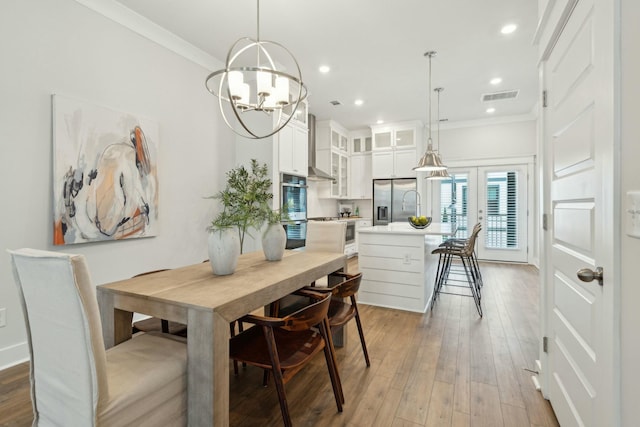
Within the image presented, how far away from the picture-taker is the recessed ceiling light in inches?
124

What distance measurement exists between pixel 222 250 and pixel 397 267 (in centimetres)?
218

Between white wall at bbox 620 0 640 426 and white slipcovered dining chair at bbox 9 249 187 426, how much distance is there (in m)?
1.53

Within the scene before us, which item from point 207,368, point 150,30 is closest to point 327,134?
point 150,30

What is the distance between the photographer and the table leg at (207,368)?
1.28 metres

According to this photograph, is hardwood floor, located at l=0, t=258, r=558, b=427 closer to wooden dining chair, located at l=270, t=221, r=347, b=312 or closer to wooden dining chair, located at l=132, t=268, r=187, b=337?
wooden dining chair, located at l=132, t=268, r=187, b=337

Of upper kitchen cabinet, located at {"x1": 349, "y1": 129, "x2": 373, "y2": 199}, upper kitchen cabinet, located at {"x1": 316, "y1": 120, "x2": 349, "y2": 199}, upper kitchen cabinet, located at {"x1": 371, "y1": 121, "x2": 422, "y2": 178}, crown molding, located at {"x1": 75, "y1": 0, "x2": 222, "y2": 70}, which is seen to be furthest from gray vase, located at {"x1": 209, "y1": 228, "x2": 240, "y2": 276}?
upper kitchen cabinet, located at {"x1": 349, "y1": 129, "x2": 373, "y2": 199}

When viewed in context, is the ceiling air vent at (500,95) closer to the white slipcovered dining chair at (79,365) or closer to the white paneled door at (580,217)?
the white paneled door at (580,217)

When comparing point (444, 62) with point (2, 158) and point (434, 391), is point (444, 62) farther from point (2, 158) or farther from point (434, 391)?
point (2, 158)

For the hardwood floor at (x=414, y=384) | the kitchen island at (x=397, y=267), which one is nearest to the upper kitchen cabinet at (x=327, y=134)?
the kitchen island at (x=397, y=267)

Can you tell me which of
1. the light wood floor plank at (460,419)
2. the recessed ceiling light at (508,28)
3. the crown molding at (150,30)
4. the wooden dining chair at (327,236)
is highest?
the recessed ceiling light at (508,28)

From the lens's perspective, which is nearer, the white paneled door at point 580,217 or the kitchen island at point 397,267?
the white paneled door at point 580,217

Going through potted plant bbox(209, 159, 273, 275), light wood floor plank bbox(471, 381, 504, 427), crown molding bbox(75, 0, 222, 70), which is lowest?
light wood floor plank bbox(471, 381, 504, 427)

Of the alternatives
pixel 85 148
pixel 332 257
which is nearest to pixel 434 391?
pixel 332 257

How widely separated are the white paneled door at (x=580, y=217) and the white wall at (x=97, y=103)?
325 centimetres
